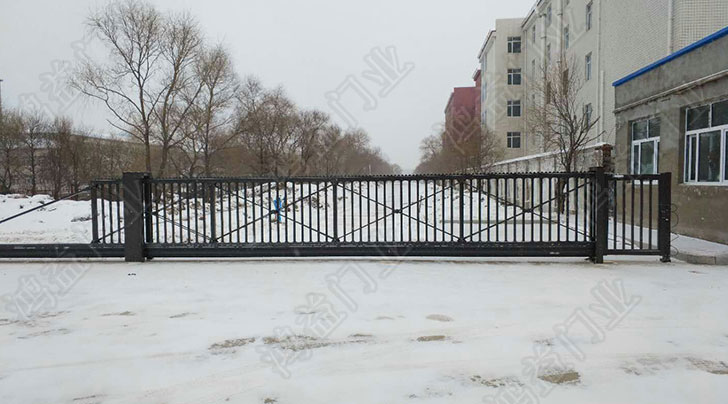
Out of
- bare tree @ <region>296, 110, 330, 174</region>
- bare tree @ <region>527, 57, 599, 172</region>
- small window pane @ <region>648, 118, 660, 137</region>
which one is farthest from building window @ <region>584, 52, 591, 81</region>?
bare tree @ <region>296, 110, 330, 174</region>

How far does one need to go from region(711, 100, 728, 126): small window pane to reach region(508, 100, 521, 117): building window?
3413cm

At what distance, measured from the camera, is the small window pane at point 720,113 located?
9.47m

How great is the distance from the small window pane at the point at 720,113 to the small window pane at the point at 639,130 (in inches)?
120

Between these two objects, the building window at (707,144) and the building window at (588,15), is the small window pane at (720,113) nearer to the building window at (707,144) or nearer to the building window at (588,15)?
the building window at (707,144)

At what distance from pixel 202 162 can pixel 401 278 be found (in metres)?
33.9

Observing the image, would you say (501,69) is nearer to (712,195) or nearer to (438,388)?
(712,195)

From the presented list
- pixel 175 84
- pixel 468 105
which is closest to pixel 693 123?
pixel 175 84

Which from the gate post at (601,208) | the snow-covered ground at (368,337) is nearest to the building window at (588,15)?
the gate post at (601,208)

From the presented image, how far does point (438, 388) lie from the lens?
3201 millimetres

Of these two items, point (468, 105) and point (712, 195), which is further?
point (468, 105)

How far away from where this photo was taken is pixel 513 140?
4250cm

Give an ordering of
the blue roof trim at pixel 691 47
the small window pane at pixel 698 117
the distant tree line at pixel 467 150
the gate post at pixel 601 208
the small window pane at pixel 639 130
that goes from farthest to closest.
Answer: the distant tree line at pixel 467 150 → the small window pane at pixel 639 130 → the small window pane at pixel 698 117 → the blue roof trim at pixel 691 47 → the gate post at pixel 601 208

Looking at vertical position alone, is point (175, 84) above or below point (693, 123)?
above

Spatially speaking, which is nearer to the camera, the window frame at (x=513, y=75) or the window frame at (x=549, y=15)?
the window frame at (x=549, y=15)
